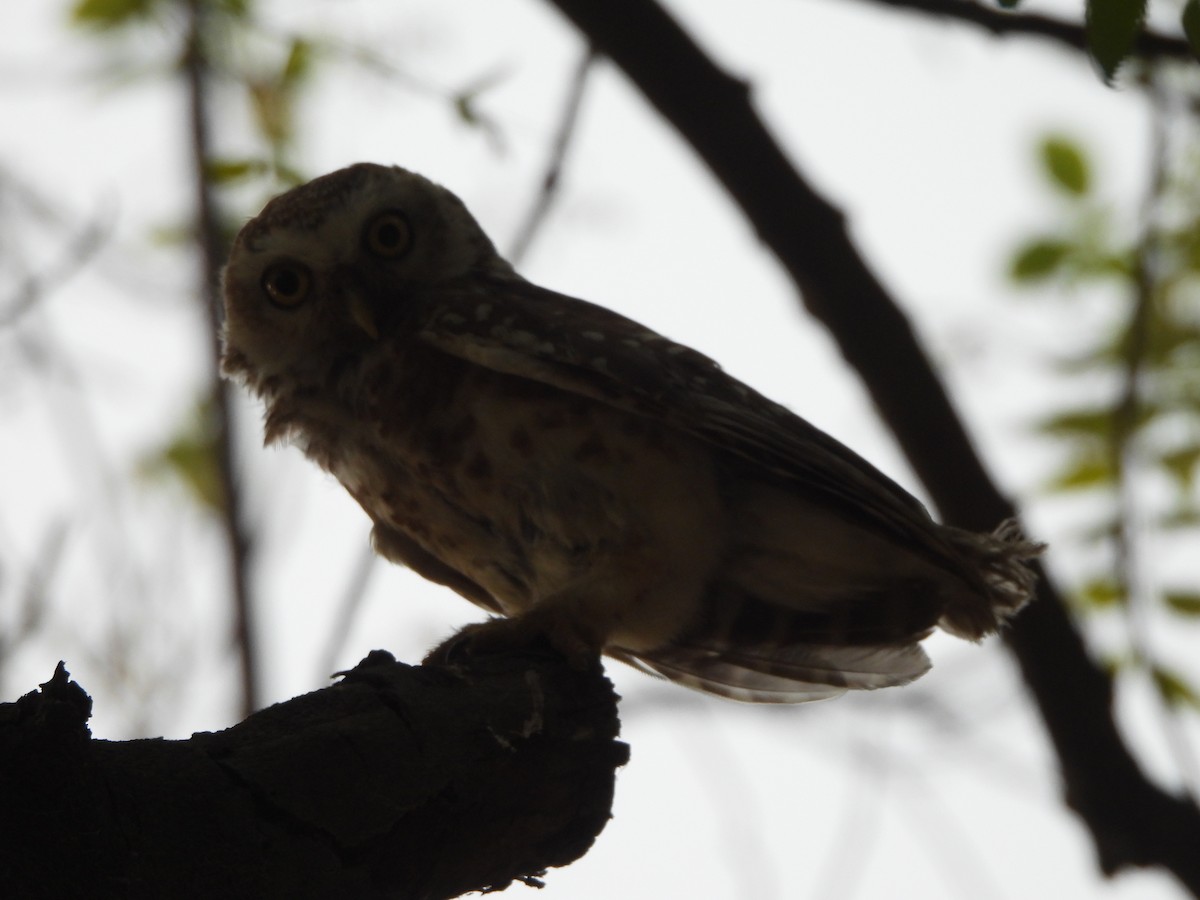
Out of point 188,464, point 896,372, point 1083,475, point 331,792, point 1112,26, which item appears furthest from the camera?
point 188,464

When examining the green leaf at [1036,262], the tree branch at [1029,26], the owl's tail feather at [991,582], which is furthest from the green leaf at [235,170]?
the green leaf at [1036,262]

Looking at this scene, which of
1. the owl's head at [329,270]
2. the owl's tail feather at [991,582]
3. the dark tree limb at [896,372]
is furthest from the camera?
the owl's head at [329,270]

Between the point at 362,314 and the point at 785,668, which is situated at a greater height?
the point at 362,314

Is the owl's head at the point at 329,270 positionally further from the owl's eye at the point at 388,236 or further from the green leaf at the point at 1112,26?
the green leaf at the point at 1112,26

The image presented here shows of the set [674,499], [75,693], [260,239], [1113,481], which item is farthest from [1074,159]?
[75,693]

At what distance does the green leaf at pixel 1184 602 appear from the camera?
3643mm

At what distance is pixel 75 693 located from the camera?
165cm

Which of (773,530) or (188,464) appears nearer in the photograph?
(773,530)

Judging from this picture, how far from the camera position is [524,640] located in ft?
9.08

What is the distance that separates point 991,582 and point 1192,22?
160cm

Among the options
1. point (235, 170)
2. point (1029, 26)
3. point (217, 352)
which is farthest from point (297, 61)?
point (1029, 26)

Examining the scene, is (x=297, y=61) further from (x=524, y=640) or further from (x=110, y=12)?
(x=524, y=640)

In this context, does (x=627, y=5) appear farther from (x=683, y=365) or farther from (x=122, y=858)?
(x=122, y=858)

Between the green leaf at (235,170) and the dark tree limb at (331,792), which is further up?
the green leaf at (235,170)
